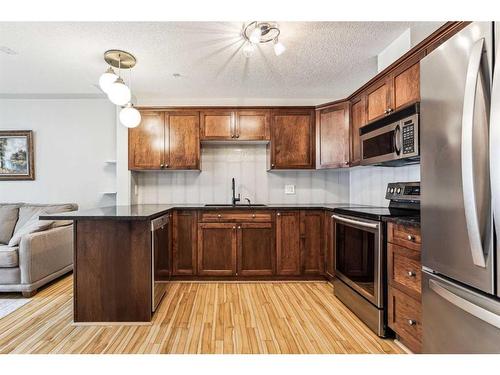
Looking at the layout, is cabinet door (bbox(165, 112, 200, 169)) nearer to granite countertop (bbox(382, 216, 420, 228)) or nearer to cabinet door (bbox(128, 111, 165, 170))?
cabinet door (bbox(128, 111, 165, 170))

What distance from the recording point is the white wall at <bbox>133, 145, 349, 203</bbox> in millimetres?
3908

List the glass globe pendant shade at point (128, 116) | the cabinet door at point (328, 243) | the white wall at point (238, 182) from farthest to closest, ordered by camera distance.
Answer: the white wall at point (238, 182), the cabinet door at point (328, 243), the glass globe pendant shade at point (128, 116)

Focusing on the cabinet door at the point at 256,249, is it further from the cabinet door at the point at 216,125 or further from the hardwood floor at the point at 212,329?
the cabinet door at the point at 216,125

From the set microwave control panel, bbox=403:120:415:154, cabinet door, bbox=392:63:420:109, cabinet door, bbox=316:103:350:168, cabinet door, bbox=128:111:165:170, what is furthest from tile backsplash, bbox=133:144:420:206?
microwave control panel, bbox=403:120:415:154

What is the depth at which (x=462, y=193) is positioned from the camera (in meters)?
1.04

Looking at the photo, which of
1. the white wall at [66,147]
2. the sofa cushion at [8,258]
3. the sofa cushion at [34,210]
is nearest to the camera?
the sofa cushion at [8,258]

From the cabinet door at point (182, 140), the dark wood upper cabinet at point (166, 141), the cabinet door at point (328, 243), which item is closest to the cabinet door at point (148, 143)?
the dark wood upper cabinet at point (166, 141)

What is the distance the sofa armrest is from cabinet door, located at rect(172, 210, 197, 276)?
1.39 meters

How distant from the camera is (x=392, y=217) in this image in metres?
1.93

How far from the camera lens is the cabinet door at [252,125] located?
359 cm

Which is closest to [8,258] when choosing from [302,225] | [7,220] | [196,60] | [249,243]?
[7,220]

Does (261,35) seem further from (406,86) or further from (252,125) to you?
(252,125)

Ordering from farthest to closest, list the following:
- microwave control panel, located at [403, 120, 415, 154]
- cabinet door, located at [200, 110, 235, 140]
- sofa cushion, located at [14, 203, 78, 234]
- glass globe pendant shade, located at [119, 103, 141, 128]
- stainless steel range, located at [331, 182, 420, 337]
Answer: cabinet door, located at [200, 110, 235, 140] → sofa cushion, located at [14, 203, 78, 234] → glass globe pendant shade, located at [119, 103, 141, 128] → stainless steel range, located at [331, 182, 420, 337] → microwave control panel, located at [403, 120, 415, 154]

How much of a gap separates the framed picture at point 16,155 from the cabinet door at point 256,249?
3314mm
